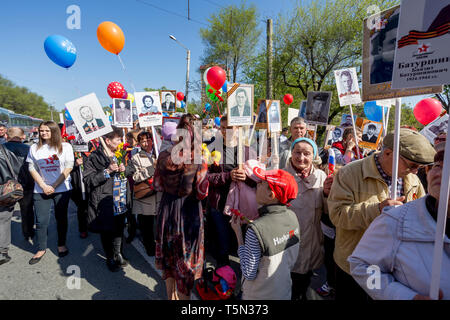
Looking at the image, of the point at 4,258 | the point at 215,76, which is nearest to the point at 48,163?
the point at 4,258

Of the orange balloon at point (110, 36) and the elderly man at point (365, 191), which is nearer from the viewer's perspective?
the elderly man at point (365, 191)

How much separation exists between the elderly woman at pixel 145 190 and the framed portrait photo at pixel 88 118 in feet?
1.90

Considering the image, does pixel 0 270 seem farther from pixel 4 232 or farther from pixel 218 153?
pixel 218 153

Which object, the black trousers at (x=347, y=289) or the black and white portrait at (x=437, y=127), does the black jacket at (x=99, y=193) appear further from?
the black and white portrait at (x=437, y=127)

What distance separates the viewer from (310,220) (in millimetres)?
2203

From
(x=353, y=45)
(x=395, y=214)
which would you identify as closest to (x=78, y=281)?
(x=395, y=214)

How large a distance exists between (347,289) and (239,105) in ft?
6.94

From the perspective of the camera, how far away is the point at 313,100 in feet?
14.0

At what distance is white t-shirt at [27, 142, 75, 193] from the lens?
315 cm

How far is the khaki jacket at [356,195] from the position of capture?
159cm

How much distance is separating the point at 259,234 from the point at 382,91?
1295mm

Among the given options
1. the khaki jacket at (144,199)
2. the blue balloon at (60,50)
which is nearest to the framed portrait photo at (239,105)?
the khaki jacket at (144,199)
